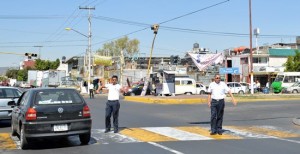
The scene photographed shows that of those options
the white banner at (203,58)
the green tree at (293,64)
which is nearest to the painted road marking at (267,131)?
the white banner at (203,58)

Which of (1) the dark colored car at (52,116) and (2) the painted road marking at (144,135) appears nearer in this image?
(1) the dark colored car at (52,116)

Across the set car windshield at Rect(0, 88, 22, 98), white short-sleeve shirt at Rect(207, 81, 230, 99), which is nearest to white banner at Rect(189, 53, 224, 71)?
car windshield at Rect(0, 88, 22, 98)

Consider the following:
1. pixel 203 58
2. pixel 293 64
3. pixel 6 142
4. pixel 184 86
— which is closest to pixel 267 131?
pixel 6 142

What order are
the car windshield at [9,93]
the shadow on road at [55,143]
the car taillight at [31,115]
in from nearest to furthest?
the car taillight at [31,115] < the shadow on road at [55,143] < the car windshield at [9,93]

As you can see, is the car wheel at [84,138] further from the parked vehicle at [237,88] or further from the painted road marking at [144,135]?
the parked vehicle at [237,88]

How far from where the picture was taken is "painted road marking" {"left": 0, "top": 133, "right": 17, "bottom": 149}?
10.7 metres

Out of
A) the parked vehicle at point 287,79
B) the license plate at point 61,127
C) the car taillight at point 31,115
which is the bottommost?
the license plate at point 61,127

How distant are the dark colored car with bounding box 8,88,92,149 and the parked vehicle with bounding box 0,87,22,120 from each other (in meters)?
4.96

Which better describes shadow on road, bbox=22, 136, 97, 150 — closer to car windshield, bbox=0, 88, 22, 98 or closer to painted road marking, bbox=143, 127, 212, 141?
painted road marking, bbox=143, 127, 212, 141

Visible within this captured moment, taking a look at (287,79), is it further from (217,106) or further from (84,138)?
(84,138)

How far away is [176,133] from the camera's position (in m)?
13.0

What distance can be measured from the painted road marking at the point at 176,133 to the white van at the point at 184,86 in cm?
3022

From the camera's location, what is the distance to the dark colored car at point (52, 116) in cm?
996

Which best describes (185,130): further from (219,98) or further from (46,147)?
(46,147)
